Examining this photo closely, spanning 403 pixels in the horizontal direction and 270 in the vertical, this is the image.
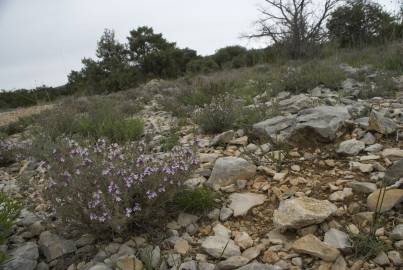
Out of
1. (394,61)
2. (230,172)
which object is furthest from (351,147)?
(394,61)

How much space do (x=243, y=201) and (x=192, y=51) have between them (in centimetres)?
2373

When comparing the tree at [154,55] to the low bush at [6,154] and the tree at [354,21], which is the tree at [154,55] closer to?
the tree at [354,21]

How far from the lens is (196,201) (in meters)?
2.71

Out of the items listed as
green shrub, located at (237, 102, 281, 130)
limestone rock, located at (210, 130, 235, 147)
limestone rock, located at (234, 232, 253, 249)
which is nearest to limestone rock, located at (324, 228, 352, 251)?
limestone rock, located at (234, 232, 253, 249)

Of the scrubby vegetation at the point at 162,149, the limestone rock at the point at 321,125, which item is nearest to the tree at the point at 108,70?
the scrubby vegetation at the point at 162,149

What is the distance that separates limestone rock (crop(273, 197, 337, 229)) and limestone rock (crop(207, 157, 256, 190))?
0.61 m

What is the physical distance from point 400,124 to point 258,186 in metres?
1.70

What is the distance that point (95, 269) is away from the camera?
7.19 feet

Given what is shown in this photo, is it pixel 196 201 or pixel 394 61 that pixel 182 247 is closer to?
pixel 196 201

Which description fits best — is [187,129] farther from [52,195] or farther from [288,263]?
[288,263]

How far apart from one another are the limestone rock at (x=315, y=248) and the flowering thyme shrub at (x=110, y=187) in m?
0.89

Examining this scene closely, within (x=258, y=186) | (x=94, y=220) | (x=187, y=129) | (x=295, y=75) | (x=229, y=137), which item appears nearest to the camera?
(x=94, y=220)

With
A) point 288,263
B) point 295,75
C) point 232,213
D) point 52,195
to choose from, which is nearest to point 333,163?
point 232,213

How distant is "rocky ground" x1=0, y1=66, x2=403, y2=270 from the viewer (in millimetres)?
2188
